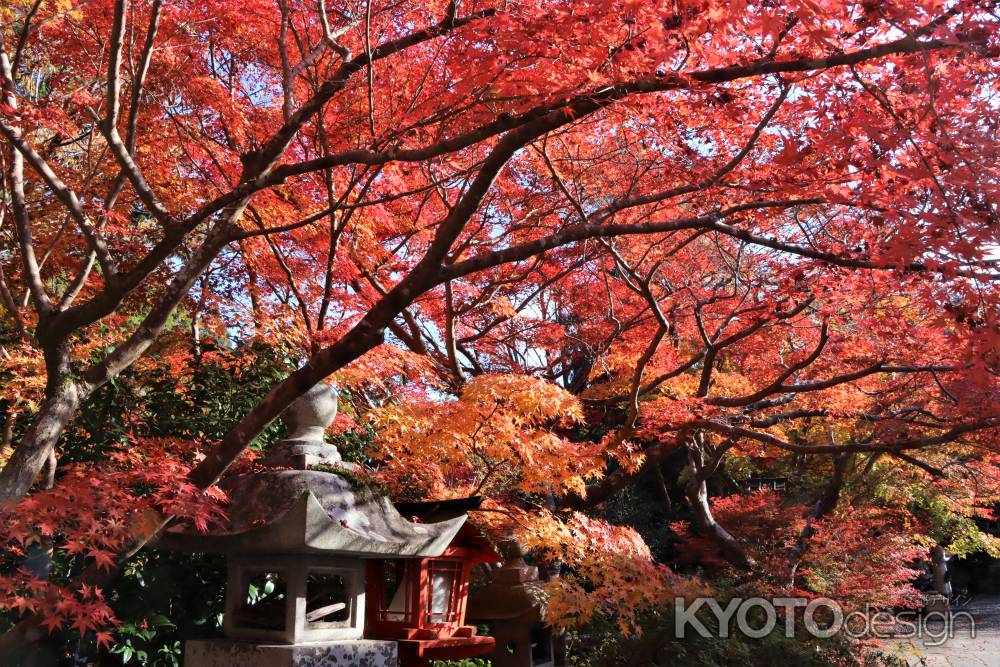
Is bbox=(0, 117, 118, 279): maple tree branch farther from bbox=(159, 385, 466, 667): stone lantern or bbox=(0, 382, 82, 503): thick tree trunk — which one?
bbox=(159, 385, 466, 667): stone lantern

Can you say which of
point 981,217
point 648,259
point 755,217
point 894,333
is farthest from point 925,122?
point 648,259

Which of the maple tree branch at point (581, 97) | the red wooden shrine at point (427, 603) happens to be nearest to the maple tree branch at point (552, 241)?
the maple tree branch at point (581, 97)

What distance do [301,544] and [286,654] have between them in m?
0.77

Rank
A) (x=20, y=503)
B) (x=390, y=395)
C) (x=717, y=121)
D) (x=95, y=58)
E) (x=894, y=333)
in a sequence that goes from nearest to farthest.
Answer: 1. (x=20, y=503)
2. (x=717, y=121)
3. (x=95, y=58)
4. (x=894, y=333)
5. (x=390, y=395)

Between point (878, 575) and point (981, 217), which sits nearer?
point (981, 217)

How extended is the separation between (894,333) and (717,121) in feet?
10.8

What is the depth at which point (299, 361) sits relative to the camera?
343 inches

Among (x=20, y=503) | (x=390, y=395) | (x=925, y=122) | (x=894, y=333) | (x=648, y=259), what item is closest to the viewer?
(x=20, y=503)

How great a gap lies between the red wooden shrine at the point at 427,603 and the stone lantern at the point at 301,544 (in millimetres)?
677

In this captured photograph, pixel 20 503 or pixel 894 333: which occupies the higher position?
pixel 894 333

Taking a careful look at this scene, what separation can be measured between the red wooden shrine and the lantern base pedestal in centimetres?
91

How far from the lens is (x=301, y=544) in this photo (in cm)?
492

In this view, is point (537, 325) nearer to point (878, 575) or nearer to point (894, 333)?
point (894, 333)

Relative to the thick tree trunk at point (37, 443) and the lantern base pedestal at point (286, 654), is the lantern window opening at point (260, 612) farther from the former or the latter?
the thick tree trunk at point (37, 443)
